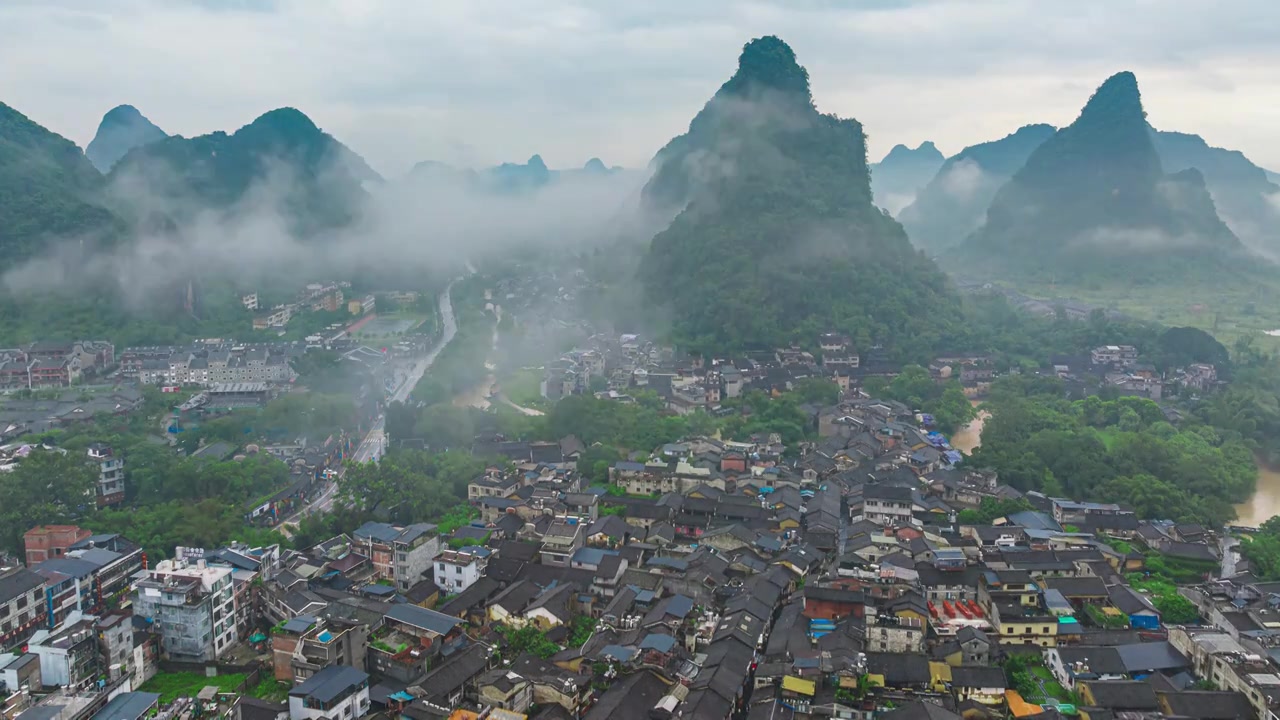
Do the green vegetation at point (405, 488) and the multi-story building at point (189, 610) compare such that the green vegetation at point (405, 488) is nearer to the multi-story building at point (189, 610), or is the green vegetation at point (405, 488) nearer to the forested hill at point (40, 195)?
the multi-story building at point (189, 610)

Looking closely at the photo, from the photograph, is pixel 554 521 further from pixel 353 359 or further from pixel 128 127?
pixel 128 127

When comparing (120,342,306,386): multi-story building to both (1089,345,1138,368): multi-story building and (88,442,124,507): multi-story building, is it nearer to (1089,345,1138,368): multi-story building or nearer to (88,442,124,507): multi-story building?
(88,442,124,507): multi-story building

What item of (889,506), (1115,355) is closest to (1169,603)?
(889,506)

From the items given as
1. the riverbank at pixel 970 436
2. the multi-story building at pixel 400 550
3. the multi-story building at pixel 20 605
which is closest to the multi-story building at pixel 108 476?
the multi-story building at pixel 20 605

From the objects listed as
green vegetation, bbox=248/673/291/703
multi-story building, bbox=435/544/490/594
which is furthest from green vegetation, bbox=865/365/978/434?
green vegetation, bbox=248/673/291/703

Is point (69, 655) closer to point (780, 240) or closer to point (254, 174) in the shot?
point (780, 240)

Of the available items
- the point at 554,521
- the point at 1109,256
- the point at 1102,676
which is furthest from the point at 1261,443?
the point at 1109,256
